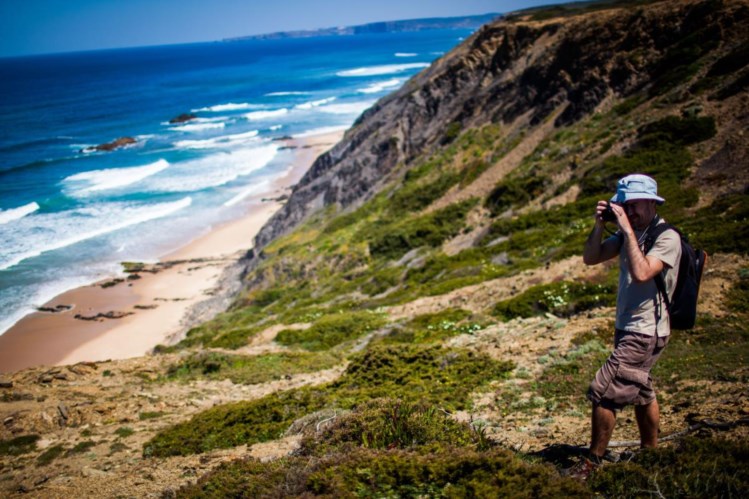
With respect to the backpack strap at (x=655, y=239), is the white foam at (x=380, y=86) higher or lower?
higher

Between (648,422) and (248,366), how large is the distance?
36.7 ft

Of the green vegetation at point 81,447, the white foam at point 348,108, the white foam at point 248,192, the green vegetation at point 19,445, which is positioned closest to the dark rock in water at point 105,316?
the white foam at point 248,192

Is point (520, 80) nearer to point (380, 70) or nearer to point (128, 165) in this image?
point (128, 165)

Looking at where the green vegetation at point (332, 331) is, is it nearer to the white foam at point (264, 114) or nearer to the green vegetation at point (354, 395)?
the green vegetation at point (354, 395)

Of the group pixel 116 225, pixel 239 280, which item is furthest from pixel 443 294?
pixel 116 225

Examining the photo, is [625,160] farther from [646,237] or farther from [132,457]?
[132,457]

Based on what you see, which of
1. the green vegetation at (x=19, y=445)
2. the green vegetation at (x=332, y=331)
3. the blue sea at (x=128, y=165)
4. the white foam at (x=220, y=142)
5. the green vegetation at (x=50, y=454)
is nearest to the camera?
the green vegetation at (x=50, y=454)

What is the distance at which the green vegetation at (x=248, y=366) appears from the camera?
1337cm

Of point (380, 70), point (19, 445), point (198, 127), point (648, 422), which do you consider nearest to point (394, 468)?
point (648, 422)

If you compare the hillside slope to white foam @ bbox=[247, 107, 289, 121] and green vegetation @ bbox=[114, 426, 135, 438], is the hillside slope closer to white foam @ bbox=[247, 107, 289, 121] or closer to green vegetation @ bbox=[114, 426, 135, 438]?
green vegetation @ bbox=[114, 426, 135, 438]

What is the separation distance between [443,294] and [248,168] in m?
52.3

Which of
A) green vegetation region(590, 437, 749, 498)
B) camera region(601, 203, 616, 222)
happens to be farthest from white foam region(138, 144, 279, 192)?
green vegetation region(590, 437, 749, 498)

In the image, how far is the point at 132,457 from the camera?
8891 mm

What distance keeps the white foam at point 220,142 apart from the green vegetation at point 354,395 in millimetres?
69014
